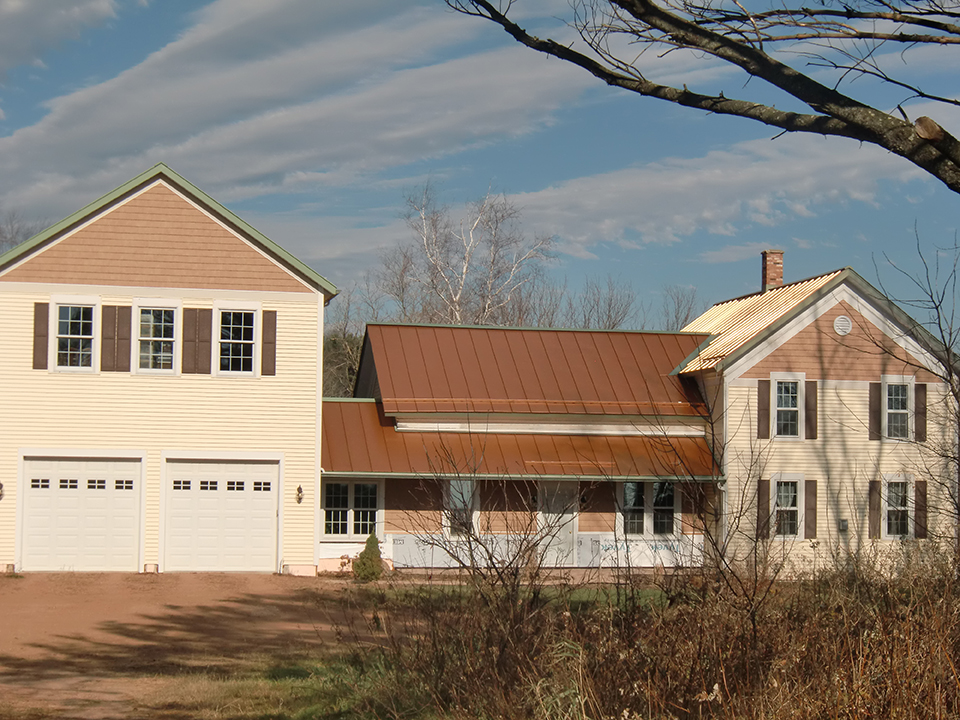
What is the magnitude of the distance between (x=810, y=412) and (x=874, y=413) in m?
1.76

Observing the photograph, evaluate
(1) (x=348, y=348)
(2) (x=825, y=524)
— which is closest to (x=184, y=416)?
(2) (x=825, y=524)

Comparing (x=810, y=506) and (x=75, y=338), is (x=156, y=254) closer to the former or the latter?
(x=75, y=338)

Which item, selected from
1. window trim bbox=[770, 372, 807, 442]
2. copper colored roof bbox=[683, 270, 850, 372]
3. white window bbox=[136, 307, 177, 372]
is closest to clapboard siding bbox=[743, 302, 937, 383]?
window trim bbox=[770, 372, 807, 442]

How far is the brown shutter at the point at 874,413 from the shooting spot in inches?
1043

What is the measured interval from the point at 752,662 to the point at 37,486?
20.1 meters

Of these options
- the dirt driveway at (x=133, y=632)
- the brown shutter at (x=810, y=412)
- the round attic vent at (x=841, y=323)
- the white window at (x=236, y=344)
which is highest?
the round attic vent at (x=841, y=323)

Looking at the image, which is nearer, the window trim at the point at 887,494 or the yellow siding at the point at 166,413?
the yellow siding at the point at 166,413

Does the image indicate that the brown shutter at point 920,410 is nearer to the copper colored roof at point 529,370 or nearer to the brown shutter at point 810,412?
the brown shutter at point 810,412

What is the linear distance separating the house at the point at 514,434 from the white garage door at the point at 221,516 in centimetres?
147

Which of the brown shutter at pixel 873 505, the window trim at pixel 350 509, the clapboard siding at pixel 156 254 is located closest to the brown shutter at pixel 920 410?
the brown shutter at pixel 873 505

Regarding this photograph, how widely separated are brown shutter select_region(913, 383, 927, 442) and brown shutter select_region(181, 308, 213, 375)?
17.9 meters

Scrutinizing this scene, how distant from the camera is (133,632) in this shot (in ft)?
56.0

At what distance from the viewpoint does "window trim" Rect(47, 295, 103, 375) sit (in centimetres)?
2305

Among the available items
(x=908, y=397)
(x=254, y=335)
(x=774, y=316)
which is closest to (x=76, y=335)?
(x=254, y=335)
